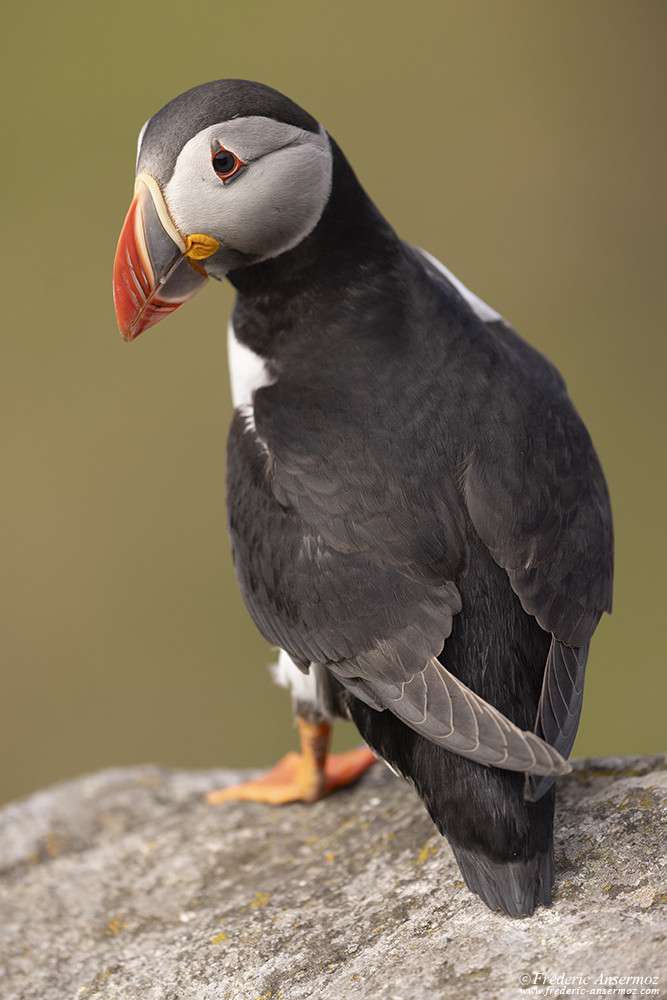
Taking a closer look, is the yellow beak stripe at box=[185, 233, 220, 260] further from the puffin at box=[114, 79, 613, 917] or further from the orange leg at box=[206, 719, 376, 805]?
the orange leg at box=[206, 719, 376, 805]

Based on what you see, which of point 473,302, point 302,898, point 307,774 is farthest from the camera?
point 307,774

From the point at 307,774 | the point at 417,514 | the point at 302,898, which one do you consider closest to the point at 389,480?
the point at 417,514

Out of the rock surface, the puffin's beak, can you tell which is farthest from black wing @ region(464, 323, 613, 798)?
the puffin's beak

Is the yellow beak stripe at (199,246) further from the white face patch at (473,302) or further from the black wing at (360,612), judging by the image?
the white face patch at (473,302)

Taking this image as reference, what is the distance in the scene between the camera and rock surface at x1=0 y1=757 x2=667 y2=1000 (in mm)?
1790

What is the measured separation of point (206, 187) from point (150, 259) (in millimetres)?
177

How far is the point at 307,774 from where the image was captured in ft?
9.60

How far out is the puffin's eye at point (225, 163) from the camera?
6.70 ft

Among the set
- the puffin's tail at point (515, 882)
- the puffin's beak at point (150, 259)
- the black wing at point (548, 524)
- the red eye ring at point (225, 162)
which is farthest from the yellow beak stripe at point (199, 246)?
the puffin's tail at point (515, 882)

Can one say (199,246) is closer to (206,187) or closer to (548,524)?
(206,187)

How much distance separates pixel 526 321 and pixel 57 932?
16.1ft

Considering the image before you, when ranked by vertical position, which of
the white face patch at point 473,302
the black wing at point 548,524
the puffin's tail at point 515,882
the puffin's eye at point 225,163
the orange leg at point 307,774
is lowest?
the orange leg at point 307,774

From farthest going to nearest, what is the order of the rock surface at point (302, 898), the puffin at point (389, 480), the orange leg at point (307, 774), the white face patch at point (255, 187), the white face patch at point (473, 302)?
the orange leg at point (307, 774) → the white face patch at point (473, 302) → the white face patch at point (255, 187) → the puffin at point (389, 480) → the rock surface at point (302, 898)

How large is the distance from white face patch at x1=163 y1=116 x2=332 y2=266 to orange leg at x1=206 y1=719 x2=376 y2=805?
1.31 m
